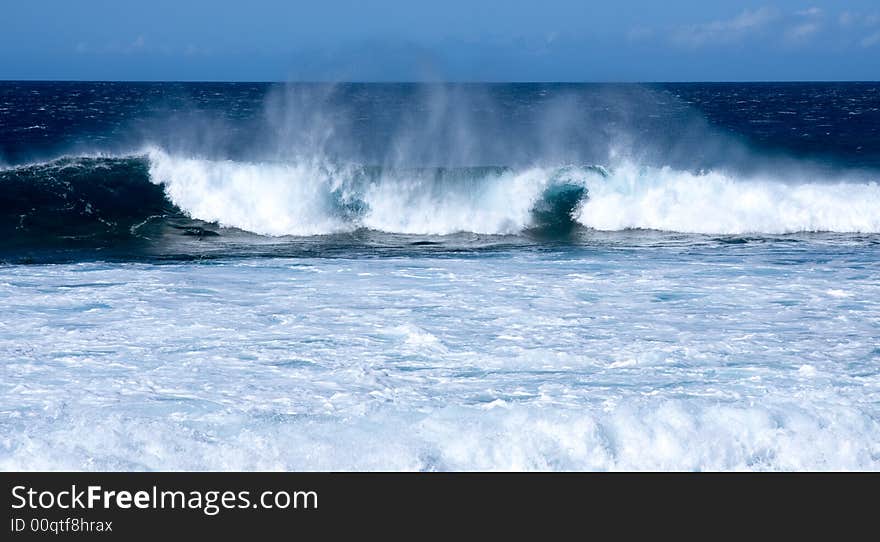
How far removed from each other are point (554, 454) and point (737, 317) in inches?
156

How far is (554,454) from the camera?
5691mm

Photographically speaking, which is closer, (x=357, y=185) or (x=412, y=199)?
(x=412, y=199)

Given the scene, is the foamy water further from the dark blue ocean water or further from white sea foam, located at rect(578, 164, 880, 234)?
white sea foam, located at rect(578, 164, 880, 234)

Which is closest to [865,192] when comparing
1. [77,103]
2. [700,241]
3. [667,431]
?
[700,241]

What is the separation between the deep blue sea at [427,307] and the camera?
582 centimetres
